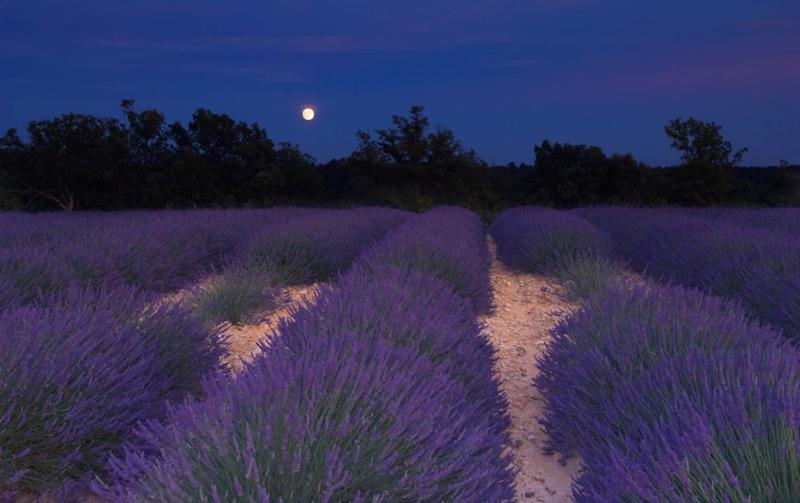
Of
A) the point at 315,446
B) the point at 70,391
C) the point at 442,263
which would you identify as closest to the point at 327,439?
the point at 315,446

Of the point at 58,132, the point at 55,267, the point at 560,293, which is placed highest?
the point at 58,132

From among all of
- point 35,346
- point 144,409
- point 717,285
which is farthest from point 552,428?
point 717,285

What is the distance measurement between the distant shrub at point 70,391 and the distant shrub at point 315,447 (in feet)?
2.04

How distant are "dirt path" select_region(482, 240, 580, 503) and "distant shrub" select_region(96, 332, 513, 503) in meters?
0.58

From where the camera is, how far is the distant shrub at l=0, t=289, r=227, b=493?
2.07 metres

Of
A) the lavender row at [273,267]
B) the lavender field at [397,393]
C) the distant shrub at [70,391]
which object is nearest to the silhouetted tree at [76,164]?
the lavender row at [273,267]

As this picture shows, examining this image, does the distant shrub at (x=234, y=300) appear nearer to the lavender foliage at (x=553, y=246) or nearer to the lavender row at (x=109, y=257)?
the lavender row at (x=109, y=257)

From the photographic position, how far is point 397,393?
1853 millimetres

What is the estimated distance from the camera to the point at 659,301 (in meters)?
3.18

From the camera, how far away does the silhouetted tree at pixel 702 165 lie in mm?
25000

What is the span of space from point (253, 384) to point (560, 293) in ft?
15.8

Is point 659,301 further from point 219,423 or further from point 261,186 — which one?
point 261,186

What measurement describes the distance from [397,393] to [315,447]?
0.41 meters

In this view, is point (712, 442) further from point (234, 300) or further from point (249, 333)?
point (234, 300)
